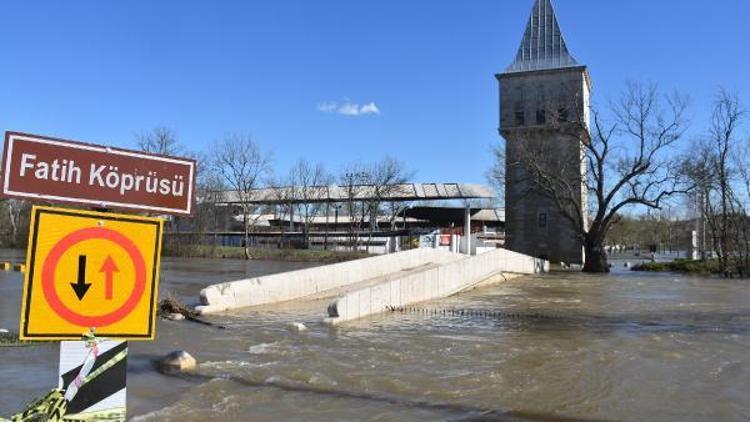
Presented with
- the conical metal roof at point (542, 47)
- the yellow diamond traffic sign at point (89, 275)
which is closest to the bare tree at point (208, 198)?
the conical metal roof at point (542, 47)

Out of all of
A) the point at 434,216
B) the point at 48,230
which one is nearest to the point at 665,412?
the point at 48,230

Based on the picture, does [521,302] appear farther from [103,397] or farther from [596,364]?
[103,397]

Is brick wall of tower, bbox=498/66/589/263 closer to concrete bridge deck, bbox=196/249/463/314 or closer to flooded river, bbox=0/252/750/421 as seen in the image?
concrete bridge deck, bbox=196/249/463/314

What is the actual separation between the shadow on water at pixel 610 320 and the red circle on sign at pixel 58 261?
11.3 metres

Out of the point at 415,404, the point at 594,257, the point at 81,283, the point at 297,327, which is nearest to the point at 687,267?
the point at 594,257

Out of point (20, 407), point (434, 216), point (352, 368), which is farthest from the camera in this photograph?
point (434, 216)

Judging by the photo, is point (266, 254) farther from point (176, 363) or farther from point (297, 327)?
point (176, 363)

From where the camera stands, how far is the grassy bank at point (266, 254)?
54.0m

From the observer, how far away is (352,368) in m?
9.73

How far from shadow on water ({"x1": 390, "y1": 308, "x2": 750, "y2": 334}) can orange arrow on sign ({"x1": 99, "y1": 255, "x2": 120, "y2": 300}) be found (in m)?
11.4

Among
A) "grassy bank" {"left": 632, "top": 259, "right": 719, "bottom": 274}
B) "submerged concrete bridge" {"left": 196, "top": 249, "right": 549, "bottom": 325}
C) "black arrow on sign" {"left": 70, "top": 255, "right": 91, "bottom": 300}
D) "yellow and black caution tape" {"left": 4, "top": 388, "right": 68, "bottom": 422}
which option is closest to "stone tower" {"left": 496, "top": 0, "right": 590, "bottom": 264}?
"grassy bank" {"left": 632, "top": 259, "right": 719, "bottom": 274}

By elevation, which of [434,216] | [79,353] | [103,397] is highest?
[434,216]

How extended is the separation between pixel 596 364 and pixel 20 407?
25.9ft

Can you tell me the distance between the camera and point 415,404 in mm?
7613
